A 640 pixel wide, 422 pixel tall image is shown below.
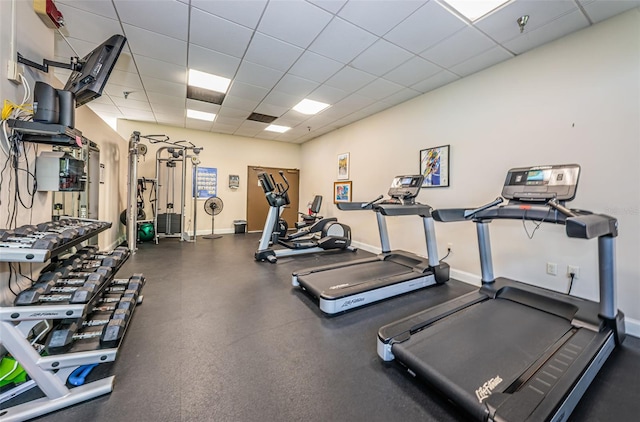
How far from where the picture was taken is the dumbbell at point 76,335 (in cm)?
152

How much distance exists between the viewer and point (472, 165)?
11.0 ft

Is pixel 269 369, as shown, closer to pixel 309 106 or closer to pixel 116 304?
pixel 116 304

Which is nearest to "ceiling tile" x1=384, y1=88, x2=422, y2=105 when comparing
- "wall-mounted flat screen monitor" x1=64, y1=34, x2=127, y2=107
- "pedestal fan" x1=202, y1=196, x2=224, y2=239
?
"wall-mounted flat screen monitor" x1=64, y1=34, x2=127, y2=107

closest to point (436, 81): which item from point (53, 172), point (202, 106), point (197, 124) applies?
point (202, 106)

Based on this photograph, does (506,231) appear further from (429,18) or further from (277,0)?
(277,0)

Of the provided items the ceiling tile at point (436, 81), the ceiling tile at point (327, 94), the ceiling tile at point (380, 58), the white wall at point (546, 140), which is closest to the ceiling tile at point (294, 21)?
the ceiling tile at point (380, 58)

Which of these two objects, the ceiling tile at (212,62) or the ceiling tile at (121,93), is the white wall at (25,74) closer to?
the ceiling tile at (212,62)

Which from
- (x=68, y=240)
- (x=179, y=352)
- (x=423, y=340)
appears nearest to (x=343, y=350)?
(x=423, y=340)

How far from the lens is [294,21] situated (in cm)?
243

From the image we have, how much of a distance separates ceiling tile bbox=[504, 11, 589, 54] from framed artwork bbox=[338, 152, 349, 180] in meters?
3.45

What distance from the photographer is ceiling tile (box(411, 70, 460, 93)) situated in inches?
133

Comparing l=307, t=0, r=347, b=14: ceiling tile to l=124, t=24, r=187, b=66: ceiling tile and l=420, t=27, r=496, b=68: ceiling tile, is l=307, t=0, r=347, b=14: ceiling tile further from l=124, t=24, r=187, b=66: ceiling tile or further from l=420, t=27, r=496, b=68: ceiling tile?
Result: l=124, t=24, r=187, b=66: ceiling tile

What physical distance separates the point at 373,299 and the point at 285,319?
3.18 feet

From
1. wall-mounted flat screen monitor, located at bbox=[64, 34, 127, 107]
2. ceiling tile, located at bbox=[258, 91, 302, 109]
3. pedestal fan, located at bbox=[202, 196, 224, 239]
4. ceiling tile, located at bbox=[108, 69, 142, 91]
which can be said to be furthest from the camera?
pedestal fan, located at bbox=[202, 196, 224, 239]
